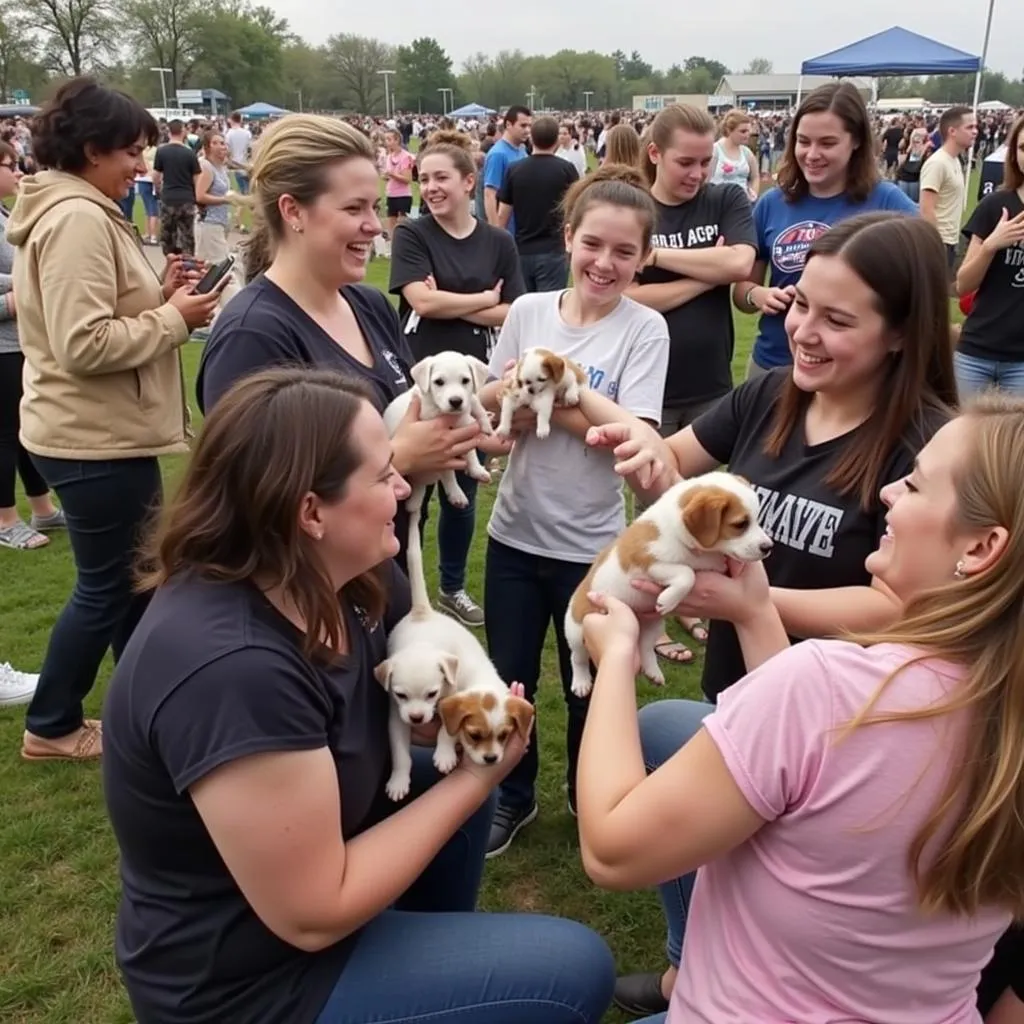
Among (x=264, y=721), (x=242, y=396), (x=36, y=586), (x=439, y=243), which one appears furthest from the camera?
(x=36, y=586)

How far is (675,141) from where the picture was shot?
15.1ft

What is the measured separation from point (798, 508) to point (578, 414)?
0.84m

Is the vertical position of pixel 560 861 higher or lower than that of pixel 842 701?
lower

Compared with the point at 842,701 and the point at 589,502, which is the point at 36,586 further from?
the point at 842,701

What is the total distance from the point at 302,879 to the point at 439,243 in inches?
159

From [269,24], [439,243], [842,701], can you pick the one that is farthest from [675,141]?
[269,24]

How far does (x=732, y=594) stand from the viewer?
2.15 m

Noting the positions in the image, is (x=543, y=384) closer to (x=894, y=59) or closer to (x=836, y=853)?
(x=836, y=853)

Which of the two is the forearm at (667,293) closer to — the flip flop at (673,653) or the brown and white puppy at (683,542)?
the flip flop at (673,653)

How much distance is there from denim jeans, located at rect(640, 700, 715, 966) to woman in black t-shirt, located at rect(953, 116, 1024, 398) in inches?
145

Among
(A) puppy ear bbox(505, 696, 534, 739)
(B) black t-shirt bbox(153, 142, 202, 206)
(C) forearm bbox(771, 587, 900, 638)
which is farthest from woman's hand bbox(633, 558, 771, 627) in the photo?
(B) black t-shirt bbox(153, 142, 202, 206)

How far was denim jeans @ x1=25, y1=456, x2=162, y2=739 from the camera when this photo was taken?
3562mm

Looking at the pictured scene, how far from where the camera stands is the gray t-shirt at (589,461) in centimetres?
310

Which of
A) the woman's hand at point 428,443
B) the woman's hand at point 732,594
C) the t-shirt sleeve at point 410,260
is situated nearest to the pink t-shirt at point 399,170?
the t-shirt sleeve at point 410,260
